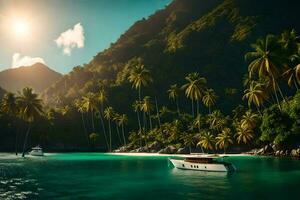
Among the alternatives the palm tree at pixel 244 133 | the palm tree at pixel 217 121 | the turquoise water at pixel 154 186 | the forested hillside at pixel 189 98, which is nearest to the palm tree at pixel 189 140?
the forested hillside at pixel 189 98

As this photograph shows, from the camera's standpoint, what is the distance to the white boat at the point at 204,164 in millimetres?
51688

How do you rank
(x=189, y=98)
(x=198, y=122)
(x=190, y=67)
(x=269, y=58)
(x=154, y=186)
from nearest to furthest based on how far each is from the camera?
(x=154, y=186)
(x=269, y=58)
(x=198, y=122)
(x=189, y=98)
(x=190, y=67)

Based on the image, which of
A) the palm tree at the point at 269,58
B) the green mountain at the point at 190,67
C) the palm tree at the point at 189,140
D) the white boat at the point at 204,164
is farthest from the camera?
the green mountain at the point at 190,67

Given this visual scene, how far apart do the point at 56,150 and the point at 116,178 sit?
90374 millimetres

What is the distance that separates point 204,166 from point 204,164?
1.08ft

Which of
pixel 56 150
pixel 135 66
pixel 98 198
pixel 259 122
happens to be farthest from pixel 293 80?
pixel 56 150

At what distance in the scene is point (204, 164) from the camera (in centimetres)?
5450

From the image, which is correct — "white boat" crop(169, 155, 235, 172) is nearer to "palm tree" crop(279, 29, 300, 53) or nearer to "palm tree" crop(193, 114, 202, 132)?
"palm tree" crop(279, 29, 300, 53)

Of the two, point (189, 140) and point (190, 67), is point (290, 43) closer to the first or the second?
point (189, 140)

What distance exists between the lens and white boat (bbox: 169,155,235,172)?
170ft

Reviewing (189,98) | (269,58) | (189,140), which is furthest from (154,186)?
(189,98)

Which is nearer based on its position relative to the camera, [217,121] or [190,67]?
[217,121]

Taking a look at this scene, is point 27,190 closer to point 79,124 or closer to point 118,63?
point 79,124

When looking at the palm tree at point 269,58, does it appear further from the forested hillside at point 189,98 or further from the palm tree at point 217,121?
the palm tree at point 217,121
